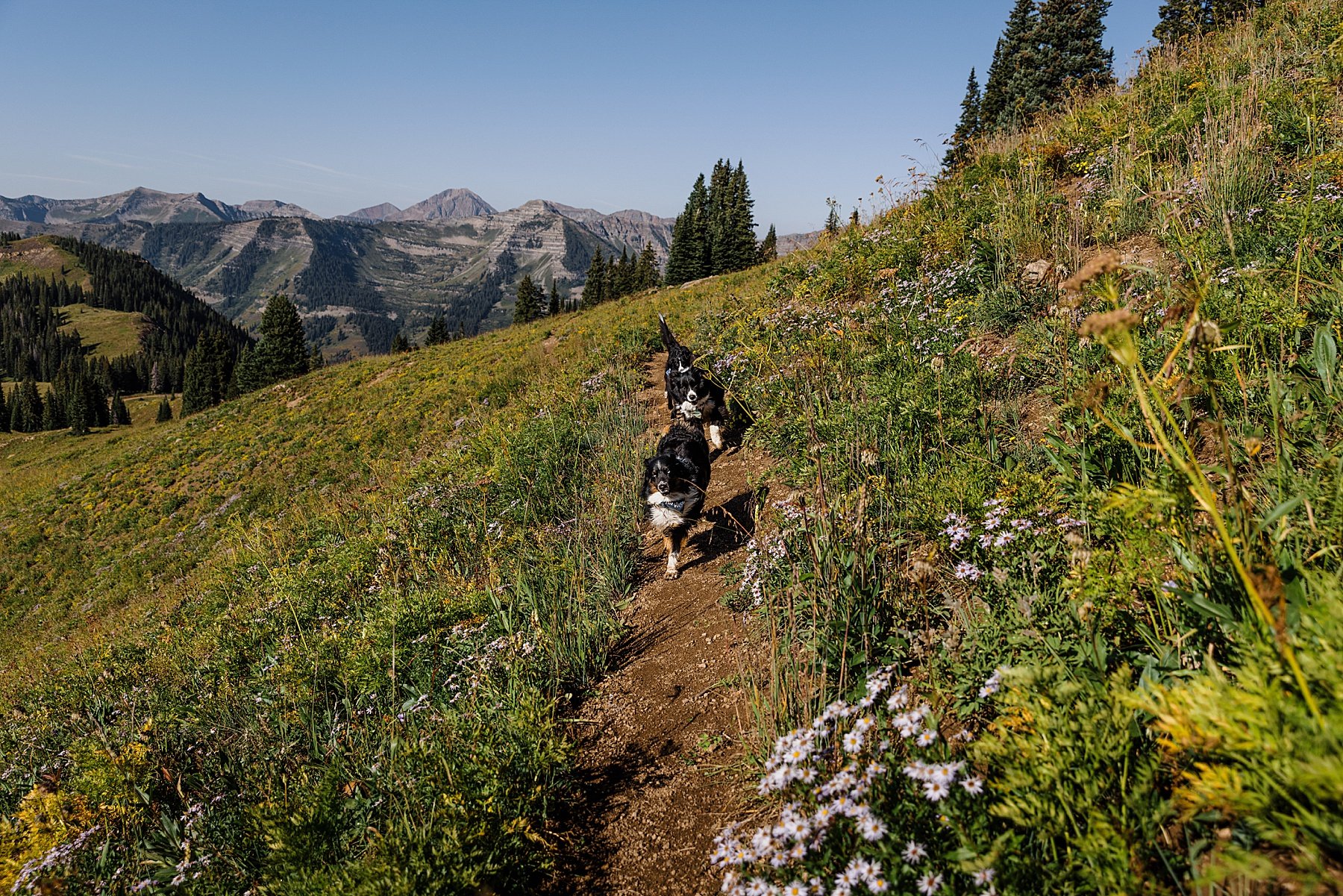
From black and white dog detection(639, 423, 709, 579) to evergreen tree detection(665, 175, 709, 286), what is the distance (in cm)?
5145

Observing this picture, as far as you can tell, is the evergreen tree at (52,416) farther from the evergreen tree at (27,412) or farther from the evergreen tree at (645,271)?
the evergreen tree at (645,271)

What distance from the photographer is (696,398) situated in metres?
7.22

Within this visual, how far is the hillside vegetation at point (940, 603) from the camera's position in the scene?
61.3 inches

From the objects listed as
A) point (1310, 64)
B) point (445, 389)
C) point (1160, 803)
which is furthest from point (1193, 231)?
point (445, 389)

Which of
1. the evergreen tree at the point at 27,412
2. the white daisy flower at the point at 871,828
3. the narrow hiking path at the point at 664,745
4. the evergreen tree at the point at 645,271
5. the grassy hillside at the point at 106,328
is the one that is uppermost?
the grassy hillside at the point at 106,328

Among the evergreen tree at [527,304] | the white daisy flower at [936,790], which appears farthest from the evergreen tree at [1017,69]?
the evergreen tree at [527,304]

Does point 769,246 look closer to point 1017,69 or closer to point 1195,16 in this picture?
point 1017,69

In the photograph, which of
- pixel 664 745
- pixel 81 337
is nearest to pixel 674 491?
pixel 664 745

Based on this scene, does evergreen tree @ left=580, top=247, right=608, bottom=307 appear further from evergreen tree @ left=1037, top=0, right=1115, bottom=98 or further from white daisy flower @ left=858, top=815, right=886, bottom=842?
white daisy flower @ left=858, top=815, right=886, bottom=842

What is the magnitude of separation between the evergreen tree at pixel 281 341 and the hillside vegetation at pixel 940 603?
1978 inches

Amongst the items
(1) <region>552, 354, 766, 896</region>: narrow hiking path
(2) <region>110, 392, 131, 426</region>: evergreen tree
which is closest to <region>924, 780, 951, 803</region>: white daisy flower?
(1) <region>552, 354, 766, 896</region>: narrow hiking path

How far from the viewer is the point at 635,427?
27.2ft

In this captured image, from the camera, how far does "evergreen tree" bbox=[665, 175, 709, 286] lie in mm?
57844

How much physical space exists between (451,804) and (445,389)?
18.3 metres
